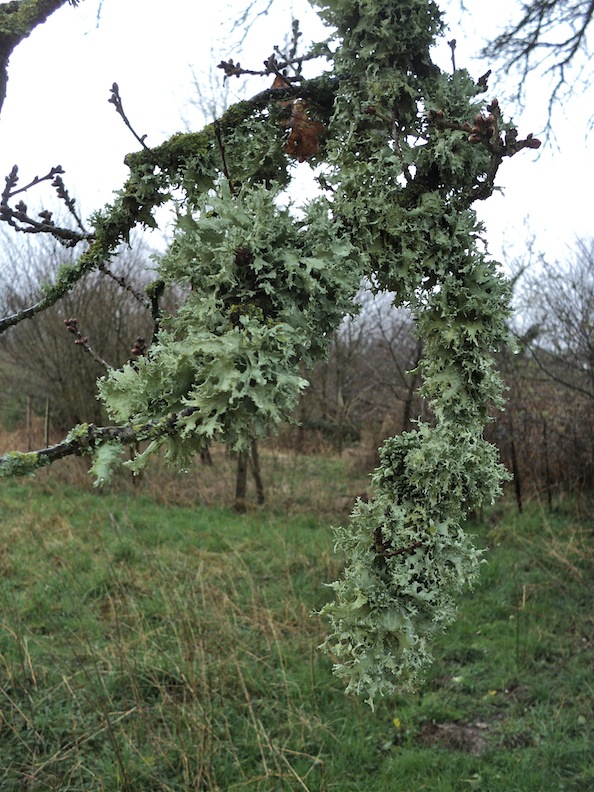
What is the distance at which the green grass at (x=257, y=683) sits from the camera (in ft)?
9.61

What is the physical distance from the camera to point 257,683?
364 centimetres

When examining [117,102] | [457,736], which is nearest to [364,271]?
[117,102]

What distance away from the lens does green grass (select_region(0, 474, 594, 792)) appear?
2.93 meters

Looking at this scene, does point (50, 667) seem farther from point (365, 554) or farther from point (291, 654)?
point (365, 554)

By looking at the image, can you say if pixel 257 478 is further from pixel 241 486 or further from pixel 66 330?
pixel 66 330

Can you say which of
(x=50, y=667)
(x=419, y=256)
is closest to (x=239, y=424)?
(x=419, y=256)

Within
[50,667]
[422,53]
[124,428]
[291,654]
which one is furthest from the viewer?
[291,654]

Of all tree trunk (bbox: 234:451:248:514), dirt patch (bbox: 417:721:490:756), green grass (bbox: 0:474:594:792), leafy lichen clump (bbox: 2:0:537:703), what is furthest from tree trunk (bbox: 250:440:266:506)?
leafy lichen clump (bbox: 2:0:537:703)

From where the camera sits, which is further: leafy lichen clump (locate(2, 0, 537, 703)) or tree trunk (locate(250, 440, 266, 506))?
tree trunk (locate(250, 440, 266, 506))

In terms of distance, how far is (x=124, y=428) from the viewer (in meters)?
1.02

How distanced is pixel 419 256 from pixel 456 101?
380mm

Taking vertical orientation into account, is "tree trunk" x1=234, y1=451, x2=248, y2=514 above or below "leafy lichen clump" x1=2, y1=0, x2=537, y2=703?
below

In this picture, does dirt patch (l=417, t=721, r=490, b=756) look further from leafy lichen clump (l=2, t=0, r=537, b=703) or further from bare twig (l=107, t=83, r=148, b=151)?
bare twig (l=107, t=83, r=148, b=151)

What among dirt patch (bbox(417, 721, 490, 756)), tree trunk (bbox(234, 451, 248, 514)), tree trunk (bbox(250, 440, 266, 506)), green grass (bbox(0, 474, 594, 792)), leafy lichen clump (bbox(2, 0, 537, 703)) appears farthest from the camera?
tree trunk (bbox(250, 440, 266, 506))
